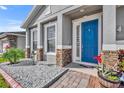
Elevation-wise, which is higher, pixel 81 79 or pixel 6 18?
pixel 6 18

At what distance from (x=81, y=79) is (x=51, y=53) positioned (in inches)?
216

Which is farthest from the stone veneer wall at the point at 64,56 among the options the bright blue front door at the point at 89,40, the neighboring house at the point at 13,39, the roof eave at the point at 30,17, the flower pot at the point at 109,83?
the neighboring house at the point at 13,39

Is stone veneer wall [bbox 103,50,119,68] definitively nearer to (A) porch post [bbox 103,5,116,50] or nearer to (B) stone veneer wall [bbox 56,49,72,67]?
(A) porch post [bbox 103,5,116,50]

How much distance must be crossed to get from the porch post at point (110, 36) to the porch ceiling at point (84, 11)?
1343 mm

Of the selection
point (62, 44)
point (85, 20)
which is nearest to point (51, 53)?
point (62, 44)

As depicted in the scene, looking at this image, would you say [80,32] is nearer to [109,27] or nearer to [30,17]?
[109,27]

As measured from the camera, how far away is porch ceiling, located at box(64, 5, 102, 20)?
333 inches

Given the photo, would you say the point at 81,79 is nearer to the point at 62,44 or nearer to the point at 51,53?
the point at 62,44

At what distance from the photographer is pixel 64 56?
9.93 metres

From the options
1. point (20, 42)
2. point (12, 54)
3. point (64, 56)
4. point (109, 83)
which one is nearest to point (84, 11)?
point (64, 56)

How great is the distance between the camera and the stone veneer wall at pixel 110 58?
6714 mm

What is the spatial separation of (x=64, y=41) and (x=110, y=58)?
3598 millimetres

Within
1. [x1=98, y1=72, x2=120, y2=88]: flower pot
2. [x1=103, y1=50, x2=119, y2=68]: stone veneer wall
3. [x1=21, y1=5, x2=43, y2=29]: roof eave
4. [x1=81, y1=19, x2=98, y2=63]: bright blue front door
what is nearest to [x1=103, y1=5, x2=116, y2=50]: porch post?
[x1=103, y1=50, x2=119, y2=68]: stone veneer wall
